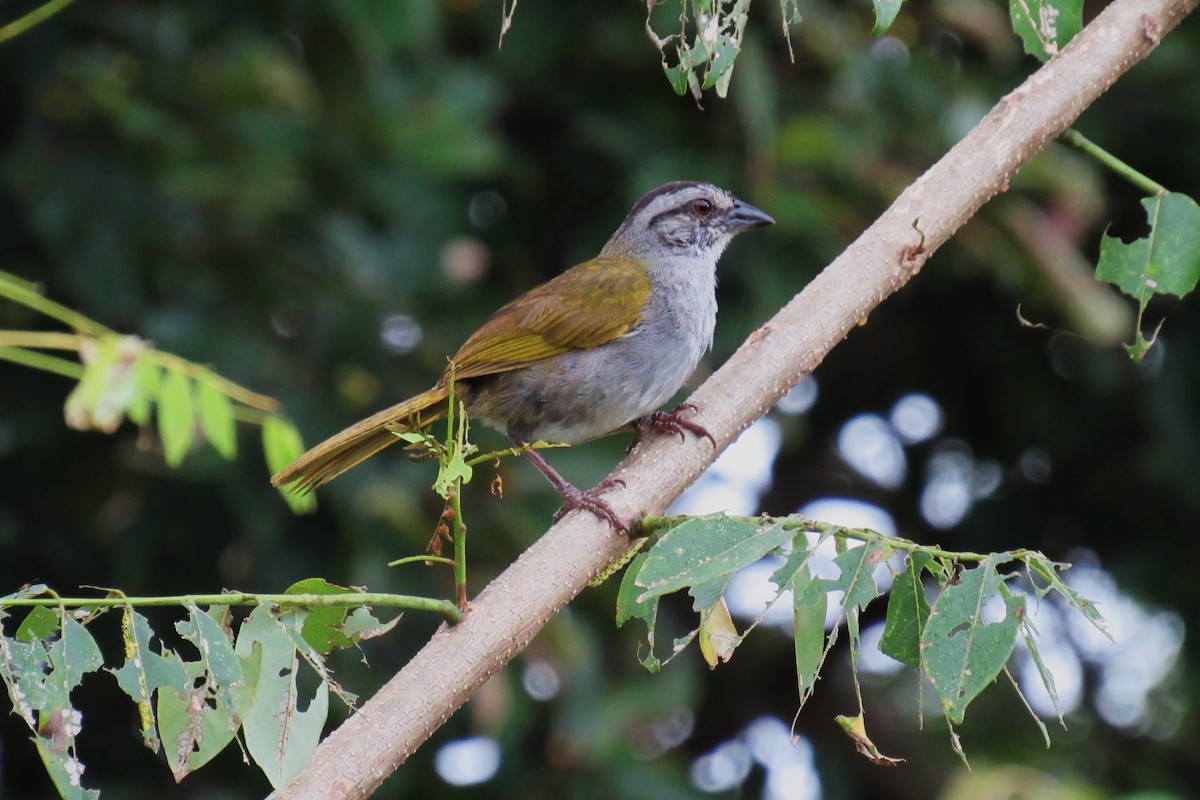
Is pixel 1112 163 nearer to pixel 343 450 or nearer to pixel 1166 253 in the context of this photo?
pixel 1166 253

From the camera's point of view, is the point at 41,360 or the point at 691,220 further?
the point at 691,220

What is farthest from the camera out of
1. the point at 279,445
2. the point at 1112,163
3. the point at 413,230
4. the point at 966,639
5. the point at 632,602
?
the point at 413,230

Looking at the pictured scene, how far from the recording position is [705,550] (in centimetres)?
176

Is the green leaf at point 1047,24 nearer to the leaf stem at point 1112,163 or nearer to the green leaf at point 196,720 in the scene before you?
the leaf stem at point 1112,163

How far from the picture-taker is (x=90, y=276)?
4934 millimetres

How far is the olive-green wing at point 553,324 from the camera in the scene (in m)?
3.99

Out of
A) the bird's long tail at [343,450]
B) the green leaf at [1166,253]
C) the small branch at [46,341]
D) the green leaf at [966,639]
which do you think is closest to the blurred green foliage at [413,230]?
the bird's long tail at [343,450]

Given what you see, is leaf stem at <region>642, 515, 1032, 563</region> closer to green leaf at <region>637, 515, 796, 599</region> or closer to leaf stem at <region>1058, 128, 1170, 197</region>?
green leaf at <region>637, 515, 796, 599</region>

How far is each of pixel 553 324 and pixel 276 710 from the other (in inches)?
96.1

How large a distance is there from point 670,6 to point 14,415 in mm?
2777

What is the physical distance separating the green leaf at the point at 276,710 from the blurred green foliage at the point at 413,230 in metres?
2.88

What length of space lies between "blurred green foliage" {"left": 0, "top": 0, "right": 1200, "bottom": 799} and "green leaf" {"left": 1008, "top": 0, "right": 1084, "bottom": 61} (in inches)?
95.3

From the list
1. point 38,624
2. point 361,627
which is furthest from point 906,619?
point 38,624

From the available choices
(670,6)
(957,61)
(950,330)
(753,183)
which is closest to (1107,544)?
(950,330)
